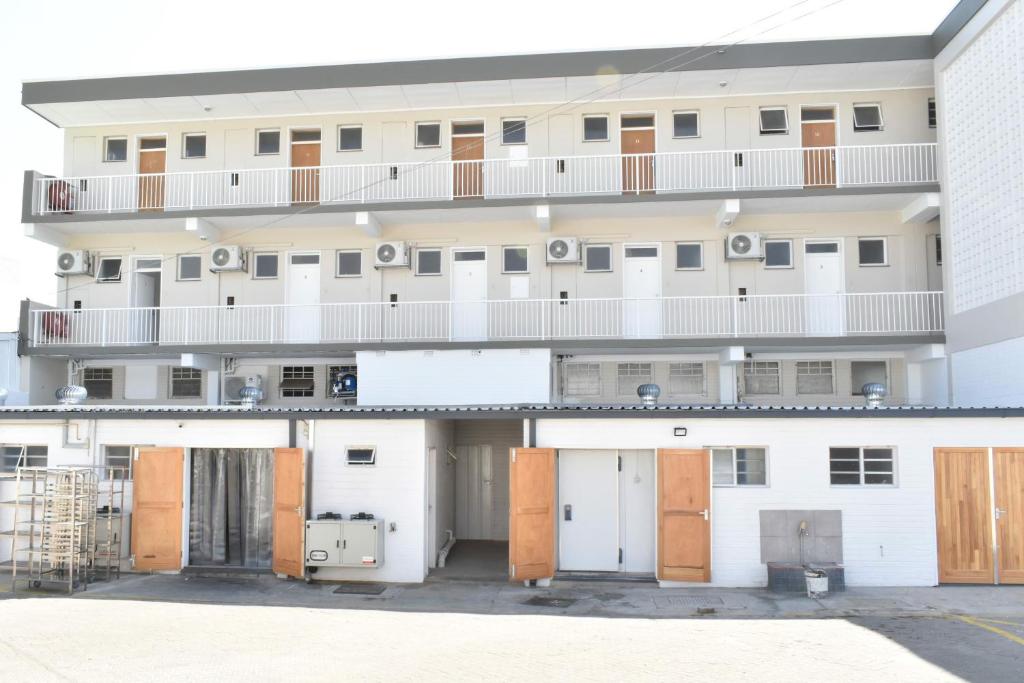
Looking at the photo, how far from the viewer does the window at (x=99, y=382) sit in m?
22.7

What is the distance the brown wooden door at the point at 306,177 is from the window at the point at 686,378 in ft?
34.8

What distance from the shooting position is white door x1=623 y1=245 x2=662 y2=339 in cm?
2025

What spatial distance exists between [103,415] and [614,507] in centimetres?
1037

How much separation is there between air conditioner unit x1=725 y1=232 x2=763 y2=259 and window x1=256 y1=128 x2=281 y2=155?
12.5 m

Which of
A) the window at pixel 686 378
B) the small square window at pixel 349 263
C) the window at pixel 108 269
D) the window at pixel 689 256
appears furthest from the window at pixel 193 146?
the window at pixel 686 378

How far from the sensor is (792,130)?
67.5ft

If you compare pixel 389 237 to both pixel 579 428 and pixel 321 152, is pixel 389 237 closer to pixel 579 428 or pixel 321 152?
pixel 321 152

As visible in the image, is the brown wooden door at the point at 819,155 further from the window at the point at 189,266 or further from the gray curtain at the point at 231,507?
the window at the point at 189,266

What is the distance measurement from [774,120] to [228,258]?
15.0m

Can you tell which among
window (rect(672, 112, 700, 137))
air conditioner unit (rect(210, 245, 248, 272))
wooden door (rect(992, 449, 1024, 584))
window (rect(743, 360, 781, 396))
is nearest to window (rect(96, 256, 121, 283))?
air conditioner unit (rect(210, 245, 248, 272))

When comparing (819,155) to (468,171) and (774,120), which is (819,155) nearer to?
(774,120)

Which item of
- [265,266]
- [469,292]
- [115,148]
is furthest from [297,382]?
[115,148]

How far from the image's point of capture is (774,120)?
20.8 metres

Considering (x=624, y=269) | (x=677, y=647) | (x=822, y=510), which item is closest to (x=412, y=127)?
(x=624, y=269)
